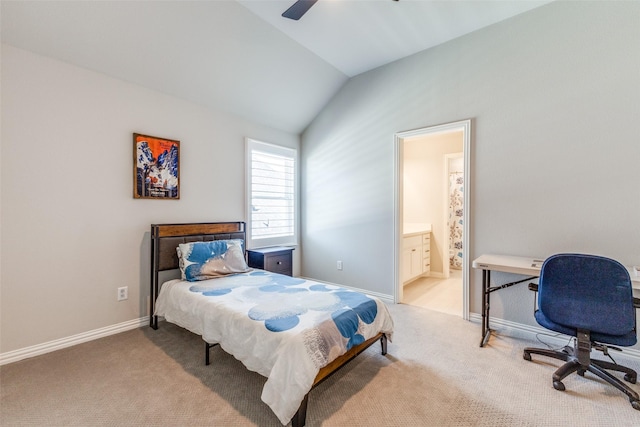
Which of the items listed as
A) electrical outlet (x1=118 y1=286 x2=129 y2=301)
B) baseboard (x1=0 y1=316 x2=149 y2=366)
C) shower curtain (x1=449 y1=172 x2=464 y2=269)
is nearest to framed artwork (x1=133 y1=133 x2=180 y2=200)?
electrical outlet (x1=118 y1=286 x2=129 y2=301)

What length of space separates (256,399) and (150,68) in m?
3.02

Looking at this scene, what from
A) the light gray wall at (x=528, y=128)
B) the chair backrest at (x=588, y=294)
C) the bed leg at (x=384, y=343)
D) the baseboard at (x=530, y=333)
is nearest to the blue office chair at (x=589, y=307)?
the chair backrest at (x=588, y=294)

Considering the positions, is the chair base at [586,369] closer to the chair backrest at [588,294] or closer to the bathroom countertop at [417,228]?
the chair backrest at [588,294]

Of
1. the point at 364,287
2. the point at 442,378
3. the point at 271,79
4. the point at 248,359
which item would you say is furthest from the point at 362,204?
the point at 248,359

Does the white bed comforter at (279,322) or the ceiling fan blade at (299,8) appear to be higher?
the ceiling fan blade at (299,8)

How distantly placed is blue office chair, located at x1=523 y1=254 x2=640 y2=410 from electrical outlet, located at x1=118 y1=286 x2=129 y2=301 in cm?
356

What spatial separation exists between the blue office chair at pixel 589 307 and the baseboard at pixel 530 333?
0.43m

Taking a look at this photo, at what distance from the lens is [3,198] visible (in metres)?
2.13

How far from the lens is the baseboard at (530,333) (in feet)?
7.55

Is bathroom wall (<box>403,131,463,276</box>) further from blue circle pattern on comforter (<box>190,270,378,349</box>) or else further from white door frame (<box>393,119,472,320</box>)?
blue circle pattern on comforter (<box>190,270,378,349</box>)

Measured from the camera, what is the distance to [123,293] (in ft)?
9.04

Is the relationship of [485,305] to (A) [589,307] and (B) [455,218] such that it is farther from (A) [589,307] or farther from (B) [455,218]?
(B) [455,218]

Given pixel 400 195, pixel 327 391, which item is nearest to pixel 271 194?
pixel 400 195

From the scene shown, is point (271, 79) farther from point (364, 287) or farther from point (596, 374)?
point (596, 374)
